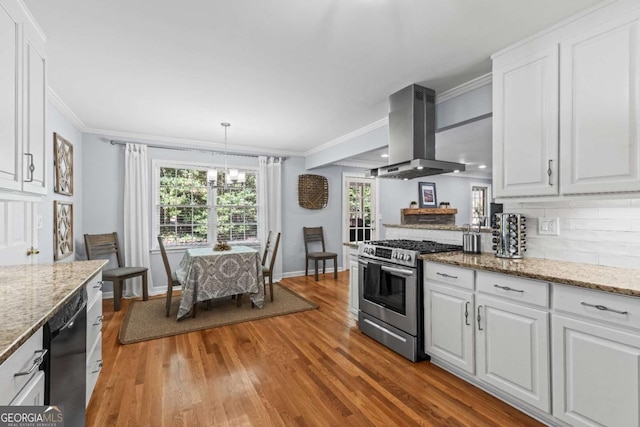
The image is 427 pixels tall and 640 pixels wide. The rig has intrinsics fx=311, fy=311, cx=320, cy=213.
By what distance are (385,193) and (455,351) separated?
4953mm

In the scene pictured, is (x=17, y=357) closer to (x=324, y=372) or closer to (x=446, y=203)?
(x=324, y=372)

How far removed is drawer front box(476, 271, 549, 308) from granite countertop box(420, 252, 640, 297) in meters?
0.05

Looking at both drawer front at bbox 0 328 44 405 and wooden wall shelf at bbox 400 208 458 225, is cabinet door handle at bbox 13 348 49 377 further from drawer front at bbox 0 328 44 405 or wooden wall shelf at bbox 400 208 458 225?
wooden wall shelf at bbox 400 208 458 225

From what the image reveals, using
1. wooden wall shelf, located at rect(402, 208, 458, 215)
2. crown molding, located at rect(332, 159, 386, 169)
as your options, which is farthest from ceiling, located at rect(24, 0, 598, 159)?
wooden wall shelf, located at rect(402, 208, 458, 215)

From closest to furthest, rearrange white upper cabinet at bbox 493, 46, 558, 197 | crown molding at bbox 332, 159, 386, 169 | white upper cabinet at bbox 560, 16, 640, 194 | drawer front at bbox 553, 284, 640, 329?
drawer front at bbox 553, 284, 640, 329
white upper cabinet at bbox 560, 16, 640, 194
white upper cabinet at bbox 493, 46, 558, 197
crown molding at bbox 332, 159, 386, 169

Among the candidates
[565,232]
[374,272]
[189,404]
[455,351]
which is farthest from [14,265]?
[565,232]

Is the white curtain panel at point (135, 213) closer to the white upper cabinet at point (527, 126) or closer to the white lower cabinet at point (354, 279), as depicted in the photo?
the white lower cabinet at point (354, 279)

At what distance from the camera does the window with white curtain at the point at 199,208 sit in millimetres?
4980

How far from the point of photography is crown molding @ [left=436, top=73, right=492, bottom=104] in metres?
2.69

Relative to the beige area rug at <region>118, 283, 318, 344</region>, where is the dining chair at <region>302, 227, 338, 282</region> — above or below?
above

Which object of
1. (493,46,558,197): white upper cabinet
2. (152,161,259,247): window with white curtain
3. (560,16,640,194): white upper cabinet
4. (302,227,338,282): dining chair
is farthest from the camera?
(302,227,338,282): dining chair

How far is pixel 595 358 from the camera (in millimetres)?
1562

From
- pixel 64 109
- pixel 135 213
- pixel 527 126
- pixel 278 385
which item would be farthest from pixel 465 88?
pixel 135 213

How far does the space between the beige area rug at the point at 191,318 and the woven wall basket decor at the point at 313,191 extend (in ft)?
6.67
